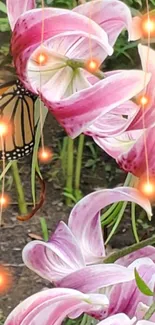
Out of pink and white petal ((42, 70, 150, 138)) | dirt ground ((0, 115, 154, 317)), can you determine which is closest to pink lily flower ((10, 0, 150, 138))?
pink and white petal ((42, 70, 150, 138))

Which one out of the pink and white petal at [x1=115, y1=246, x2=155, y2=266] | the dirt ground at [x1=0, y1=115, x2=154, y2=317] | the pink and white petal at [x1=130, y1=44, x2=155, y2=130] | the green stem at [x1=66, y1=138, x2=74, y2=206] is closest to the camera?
the pink and white petal at [x1=130, y1=44, x2=155, y2=130]

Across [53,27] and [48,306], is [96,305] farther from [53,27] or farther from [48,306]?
[53,27]

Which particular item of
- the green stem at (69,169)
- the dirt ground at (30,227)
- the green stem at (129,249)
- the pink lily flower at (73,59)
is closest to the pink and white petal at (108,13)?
the pink lily flower at (73,59)

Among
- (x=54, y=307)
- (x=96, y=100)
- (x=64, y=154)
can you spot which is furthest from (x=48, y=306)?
(x=64, y=154)

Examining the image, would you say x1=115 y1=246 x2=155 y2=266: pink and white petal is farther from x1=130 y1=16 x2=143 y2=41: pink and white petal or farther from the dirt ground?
the dirt ground

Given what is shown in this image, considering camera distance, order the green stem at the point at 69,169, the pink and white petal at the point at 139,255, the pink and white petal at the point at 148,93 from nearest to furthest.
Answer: the pink and white petal at the point at 148,93
the pink and white petal at the point at 139,255
the green stem at the point at 69,169

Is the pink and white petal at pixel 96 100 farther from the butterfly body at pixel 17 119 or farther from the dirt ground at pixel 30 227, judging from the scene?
the dirt ground at pixel 30 227

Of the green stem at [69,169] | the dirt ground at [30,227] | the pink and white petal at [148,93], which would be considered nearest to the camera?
the pink and white petal at [148,93]
